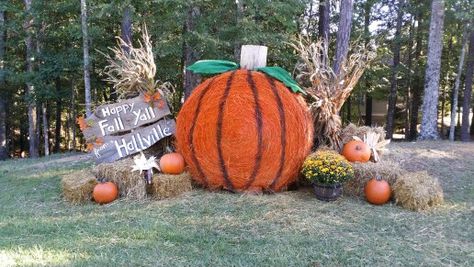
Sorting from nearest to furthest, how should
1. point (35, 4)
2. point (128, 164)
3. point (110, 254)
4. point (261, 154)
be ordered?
point (110, 254), point (261, 154), point (128, 164), point (35, 4)

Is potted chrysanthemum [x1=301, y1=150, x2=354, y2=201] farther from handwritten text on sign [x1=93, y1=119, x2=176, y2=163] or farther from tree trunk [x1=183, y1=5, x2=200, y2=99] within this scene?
tree trunk [x1=183, y1=5, x2=200, y2=99]

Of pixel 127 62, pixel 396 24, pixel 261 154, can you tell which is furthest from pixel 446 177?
pixel 396 24

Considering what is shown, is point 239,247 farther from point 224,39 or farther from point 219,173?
point 224,39

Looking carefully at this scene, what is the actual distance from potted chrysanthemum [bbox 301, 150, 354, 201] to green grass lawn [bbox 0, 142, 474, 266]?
135 millimetres

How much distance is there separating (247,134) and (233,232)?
138 centimetres

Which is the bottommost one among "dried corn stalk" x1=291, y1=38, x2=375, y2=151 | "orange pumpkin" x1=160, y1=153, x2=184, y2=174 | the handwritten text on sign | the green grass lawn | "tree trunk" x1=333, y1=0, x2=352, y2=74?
the green grass lawn

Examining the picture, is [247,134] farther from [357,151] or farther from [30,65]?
[30,65]

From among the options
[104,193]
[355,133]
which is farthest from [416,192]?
[104,193]

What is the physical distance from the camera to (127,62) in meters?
5.48

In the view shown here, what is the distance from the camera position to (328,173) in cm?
437

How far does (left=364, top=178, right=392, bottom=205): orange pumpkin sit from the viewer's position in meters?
4.42

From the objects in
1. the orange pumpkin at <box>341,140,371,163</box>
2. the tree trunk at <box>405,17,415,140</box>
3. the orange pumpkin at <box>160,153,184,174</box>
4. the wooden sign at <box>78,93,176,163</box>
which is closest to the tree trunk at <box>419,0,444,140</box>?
the tree trunk at <box>405,17,415,140</box>

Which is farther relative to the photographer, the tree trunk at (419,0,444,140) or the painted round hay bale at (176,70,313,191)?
the tree trunk at (419,0,444,140)

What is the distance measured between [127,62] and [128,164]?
154 cm
